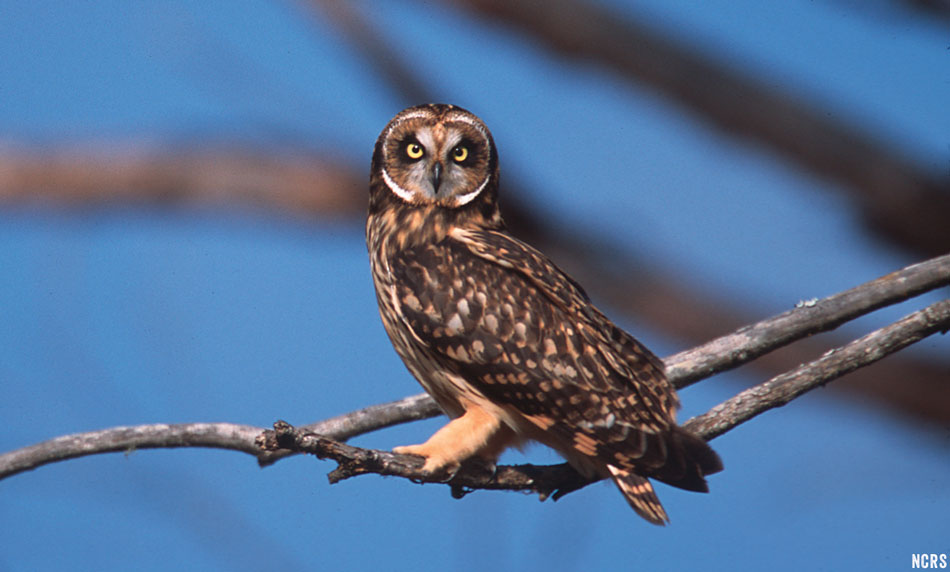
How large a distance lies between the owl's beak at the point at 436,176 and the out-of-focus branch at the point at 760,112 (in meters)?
2.19

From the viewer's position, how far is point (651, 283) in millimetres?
5059

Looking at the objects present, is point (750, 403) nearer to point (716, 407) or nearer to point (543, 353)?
point (716, 407)

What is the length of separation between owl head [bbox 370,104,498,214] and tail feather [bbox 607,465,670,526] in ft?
2.55

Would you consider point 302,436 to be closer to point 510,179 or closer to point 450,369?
point 450,369

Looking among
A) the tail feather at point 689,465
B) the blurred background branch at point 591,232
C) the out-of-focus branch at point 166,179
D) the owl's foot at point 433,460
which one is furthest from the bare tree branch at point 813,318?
the out-of-focus branch at point 166,179

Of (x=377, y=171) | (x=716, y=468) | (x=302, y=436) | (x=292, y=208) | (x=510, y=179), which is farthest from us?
(x=292, y=208)

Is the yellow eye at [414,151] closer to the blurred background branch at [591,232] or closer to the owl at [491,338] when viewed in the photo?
the owl at [491,338]

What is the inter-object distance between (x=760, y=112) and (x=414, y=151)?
2410 mm

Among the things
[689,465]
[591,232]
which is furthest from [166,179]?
[689,465]

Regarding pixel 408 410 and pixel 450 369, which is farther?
pixel 408 410

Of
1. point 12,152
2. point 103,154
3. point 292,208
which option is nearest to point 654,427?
point 292,208

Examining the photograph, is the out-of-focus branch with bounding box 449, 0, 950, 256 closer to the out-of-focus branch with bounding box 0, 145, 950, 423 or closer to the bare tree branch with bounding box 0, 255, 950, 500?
the out-of-focus branch with bounding box 0, 145, 950, 423

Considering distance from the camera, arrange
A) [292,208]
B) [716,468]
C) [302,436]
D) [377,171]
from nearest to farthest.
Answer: [302,436], [716,468], [377,171], [292,208]

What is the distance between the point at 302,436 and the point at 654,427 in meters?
0.80
